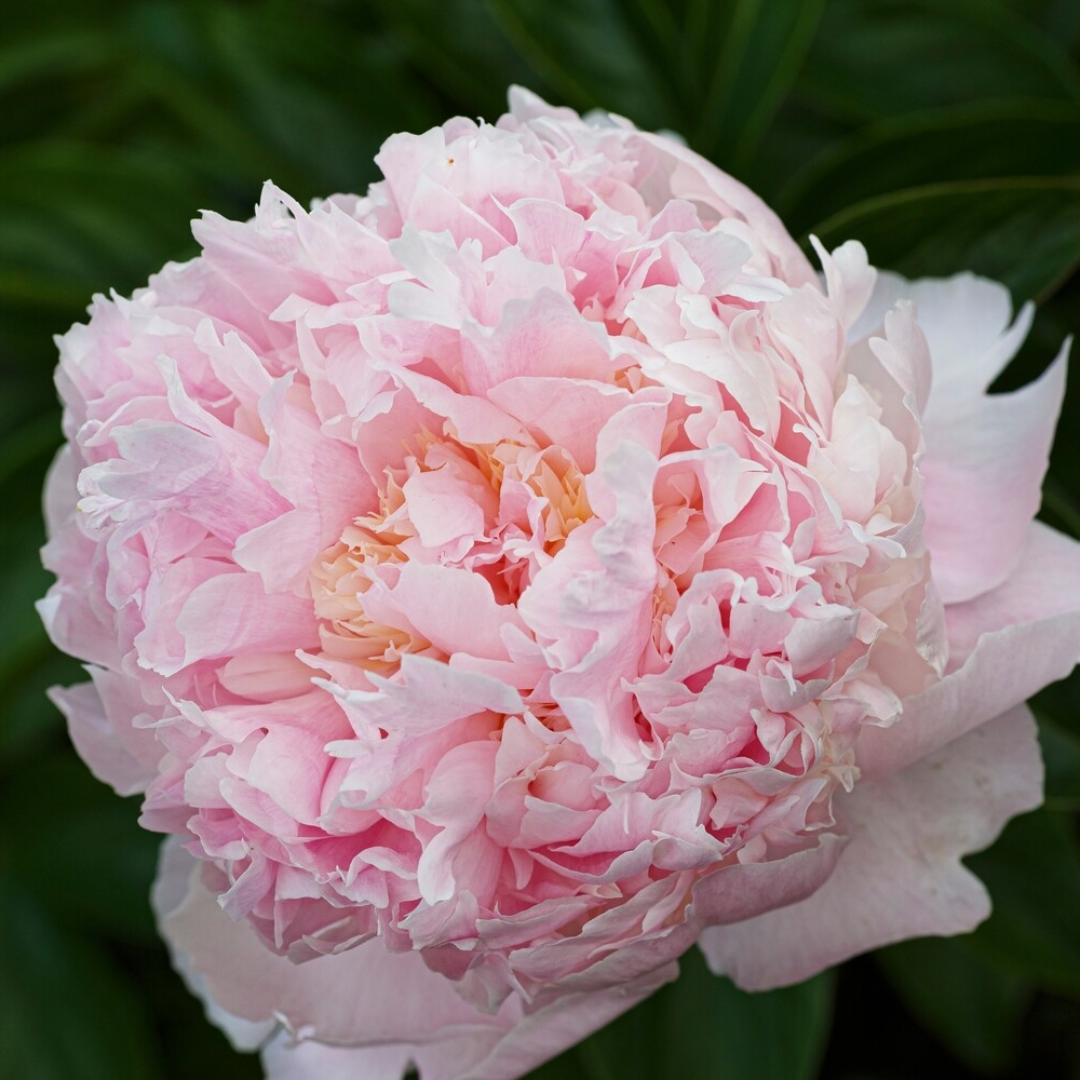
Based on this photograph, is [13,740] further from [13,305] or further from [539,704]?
[539,704]

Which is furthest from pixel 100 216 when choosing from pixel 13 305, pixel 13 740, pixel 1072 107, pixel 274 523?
pixel 1072 107

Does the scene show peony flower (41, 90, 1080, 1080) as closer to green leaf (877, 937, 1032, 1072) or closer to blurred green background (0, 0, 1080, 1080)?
blurred green background (0, 0, 1080, 1080)

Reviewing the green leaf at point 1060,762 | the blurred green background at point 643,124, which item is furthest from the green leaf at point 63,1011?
the green leaf at point 1060,762

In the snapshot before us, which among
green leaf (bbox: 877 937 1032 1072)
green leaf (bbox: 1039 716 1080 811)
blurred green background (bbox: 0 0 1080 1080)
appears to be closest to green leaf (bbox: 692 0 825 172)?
blurred green background (bbox: 0 0 1080 1080)

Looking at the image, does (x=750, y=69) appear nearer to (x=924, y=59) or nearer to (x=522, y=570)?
(x=924, y=59)

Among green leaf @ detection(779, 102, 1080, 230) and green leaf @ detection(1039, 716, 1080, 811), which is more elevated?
green leaf @ detection(779, 102, 1080, 230)

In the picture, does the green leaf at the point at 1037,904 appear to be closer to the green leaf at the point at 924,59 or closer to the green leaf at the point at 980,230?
the green leaf at the point at 980,230

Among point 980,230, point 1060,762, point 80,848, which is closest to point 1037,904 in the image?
point 1060,762
